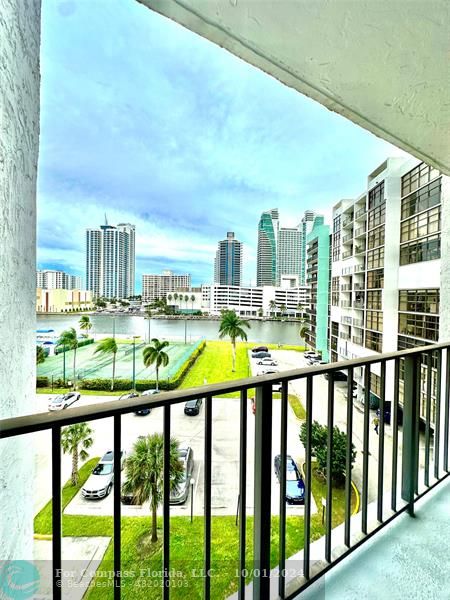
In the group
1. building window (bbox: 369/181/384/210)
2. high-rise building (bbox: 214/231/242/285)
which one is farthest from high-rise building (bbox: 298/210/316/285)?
building window (bbox: 369/181/384/210)

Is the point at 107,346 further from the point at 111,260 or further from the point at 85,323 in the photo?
the point at 111,260

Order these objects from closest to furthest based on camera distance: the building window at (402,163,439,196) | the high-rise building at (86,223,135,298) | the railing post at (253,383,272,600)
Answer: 1. the railing post at (253,383,272,600)
2. the high-rise building at (86,223,135,298)
3. the building window at (402,163,439,196)

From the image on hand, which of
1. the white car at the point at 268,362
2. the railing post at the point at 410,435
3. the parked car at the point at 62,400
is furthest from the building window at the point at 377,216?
the parked car at the point at 62,400

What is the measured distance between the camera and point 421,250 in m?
5.43

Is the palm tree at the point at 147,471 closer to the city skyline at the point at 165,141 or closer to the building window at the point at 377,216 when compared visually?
the city skyline at the point at 165,141

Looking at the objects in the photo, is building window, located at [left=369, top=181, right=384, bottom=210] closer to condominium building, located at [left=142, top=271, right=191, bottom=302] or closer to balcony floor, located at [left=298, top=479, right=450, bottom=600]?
condominium building, located at [left=142, top=271, right=191, bottom=302]

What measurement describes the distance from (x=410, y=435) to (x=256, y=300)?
5932mm

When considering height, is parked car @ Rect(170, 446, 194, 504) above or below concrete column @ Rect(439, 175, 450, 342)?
below

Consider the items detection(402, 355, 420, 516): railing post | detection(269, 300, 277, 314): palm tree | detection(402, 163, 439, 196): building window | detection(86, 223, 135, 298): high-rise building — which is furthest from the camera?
detection(269, 300, 277, 314): palm tree

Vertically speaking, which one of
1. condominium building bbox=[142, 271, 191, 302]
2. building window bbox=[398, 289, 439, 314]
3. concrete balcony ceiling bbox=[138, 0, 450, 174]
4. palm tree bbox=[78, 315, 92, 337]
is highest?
concrete balcony ceiling bbox=[138, 0, 450, 174]

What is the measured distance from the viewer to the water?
321 centimetres

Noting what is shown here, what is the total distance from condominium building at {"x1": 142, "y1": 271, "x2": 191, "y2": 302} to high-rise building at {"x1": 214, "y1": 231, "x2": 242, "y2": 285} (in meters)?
1.09

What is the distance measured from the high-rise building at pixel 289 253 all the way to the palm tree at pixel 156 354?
4040mm

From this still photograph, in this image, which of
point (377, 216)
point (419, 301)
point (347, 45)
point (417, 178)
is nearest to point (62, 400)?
point (347, 45)
